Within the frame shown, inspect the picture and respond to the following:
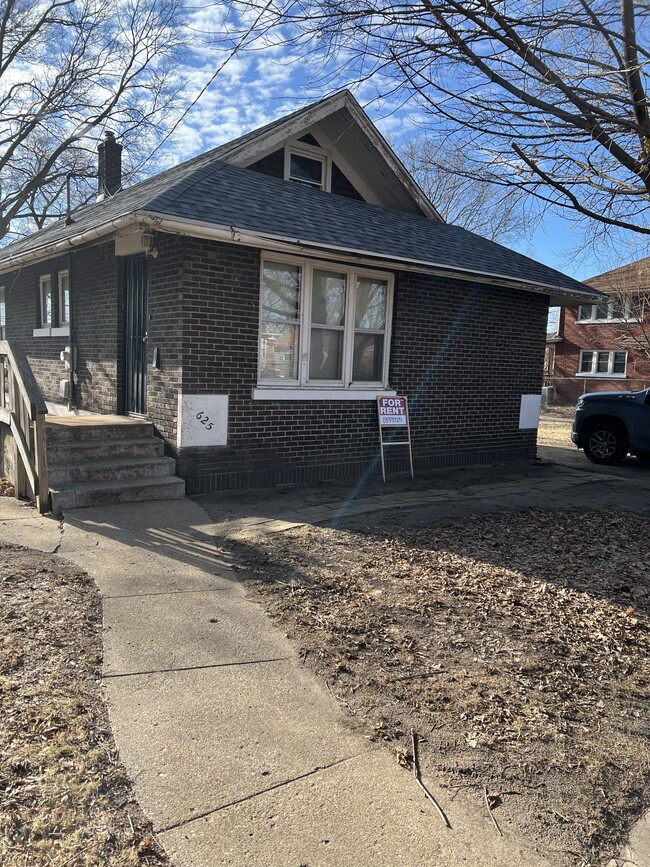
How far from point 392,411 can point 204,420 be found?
305cm

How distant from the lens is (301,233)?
761 centimetres

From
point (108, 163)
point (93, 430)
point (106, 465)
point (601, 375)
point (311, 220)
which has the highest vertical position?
point (108, 163)

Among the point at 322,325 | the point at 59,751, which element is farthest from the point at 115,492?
the point at 59,751

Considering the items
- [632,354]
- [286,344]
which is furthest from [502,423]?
[632,354]

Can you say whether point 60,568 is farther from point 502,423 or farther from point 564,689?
point 502,423

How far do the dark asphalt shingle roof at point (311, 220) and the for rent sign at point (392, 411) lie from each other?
204 centimetres

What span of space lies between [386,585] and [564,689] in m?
1.70

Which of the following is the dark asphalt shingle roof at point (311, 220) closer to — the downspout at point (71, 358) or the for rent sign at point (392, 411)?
the downspout at point (71, 358)

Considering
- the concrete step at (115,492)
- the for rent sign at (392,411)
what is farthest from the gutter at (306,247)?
the concrete step at (115,492)

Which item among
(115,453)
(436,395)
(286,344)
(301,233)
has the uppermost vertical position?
(301,233)

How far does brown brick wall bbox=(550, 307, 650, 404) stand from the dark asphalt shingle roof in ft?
60.4

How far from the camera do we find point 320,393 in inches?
339

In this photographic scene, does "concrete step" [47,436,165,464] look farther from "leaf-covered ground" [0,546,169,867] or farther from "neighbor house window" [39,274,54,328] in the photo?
"neighbor house window" [39,274,54,328]

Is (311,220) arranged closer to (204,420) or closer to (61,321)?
(204,420)
